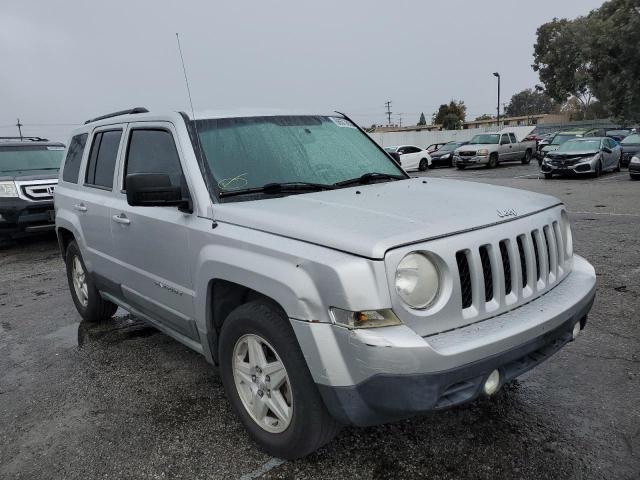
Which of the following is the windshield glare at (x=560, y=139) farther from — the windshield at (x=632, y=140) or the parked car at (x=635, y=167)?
the parked car at (x=635, y=167)

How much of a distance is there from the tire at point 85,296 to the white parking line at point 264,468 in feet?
8.84

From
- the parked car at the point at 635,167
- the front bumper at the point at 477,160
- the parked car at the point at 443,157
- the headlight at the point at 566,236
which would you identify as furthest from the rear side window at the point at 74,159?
the parked car at the point at 443,157

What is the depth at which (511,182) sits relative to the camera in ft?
59.0

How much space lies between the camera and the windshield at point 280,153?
126 inches

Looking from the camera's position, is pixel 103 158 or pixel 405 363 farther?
pixel 103 158

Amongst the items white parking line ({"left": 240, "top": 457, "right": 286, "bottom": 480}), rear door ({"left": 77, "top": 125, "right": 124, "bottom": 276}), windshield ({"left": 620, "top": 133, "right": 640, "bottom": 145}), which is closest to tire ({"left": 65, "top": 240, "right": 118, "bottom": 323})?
rear door ({"left": 77, "top": 125, "right": 124, "bottom": 276})

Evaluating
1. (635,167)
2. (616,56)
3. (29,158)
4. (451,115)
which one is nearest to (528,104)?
(451,115)

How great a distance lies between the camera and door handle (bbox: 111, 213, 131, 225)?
12.2ft

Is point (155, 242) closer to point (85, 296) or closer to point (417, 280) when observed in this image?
point (417, 280)

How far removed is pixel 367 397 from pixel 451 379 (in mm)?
351

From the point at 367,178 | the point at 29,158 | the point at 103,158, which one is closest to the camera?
the point at 367,178

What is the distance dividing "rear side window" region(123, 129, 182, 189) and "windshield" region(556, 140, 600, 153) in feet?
58.4

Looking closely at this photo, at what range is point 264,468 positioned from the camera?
8.92 feet

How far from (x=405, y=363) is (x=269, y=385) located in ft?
2.79
